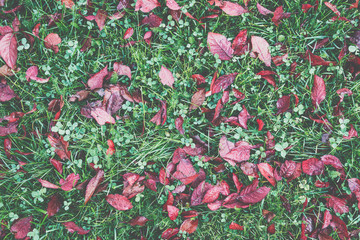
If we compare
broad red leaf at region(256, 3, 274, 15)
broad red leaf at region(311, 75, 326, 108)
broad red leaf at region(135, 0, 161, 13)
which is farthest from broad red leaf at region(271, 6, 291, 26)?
broad red leaf at region(135, 0, 161, 13)

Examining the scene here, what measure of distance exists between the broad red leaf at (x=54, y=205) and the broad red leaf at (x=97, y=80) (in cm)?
80

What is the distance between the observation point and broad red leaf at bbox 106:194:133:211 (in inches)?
73.7

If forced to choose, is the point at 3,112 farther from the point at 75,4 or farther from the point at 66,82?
the point at 75,4

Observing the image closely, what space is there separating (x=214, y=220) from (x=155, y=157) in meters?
0.60

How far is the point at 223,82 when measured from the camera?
2.05 meters

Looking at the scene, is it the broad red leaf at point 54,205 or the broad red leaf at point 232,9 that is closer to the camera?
the broad red leaf at point 54,205

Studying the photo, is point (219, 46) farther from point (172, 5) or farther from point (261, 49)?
point (172, 5)

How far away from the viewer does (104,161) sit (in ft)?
6.41

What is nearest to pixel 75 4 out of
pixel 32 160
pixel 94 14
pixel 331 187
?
pixel 94 14

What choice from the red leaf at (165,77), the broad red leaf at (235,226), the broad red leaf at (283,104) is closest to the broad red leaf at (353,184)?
the broad red leaf at (283,104)

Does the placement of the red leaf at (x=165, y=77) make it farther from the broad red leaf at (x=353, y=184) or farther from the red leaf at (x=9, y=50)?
the broad red leaf at (x=353, y=184)

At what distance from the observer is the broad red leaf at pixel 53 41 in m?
2.07

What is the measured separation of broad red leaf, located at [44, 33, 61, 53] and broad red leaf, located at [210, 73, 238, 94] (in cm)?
120

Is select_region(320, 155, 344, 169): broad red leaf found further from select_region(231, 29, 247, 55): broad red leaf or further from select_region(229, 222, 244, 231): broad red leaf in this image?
select_region(231, 29, 247, 55): broad red leaf
